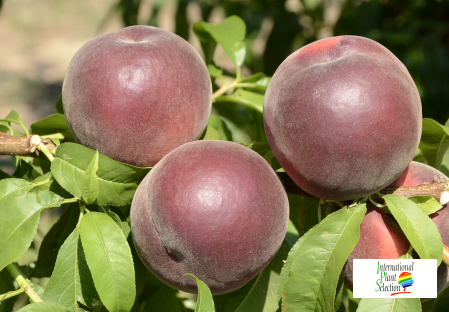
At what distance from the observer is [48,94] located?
6.30 meters

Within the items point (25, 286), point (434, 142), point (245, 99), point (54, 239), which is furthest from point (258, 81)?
point (25, 286)

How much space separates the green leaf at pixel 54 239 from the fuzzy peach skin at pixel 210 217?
372 millimetres

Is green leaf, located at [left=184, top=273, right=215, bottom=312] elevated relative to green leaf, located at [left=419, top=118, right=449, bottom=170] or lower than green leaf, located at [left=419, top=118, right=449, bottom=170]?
lower

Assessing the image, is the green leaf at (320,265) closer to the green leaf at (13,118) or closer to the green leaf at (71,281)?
the green leaf at (71,281)

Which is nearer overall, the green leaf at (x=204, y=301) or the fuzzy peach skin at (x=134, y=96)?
the green leaf at (x=204, y=301)

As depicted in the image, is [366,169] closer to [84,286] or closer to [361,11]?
[84,286]

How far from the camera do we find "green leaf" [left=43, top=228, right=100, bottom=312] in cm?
99

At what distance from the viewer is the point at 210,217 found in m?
0.89

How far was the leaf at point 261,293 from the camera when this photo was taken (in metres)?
1.15

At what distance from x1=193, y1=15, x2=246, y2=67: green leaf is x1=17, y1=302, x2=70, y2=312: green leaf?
3.02 feet

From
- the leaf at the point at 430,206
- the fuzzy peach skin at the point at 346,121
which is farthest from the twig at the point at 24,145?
the leaf at the point at 430,206

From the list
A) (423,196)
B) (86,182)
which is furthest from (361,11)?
(86,182)

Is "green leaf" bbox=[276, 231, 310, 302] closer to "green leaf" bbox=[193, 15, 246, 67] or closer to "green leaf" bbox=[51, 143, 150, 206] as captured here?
"green leaf" bbox=[51, 143, 150, 206]

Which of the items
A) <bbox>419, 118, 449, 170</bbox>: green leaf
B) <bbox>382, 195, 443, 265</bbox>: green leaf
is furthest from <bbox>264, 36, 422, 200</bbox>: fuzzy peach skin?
<bbox>419, 118, 449, 170</bbox>: green leaf
